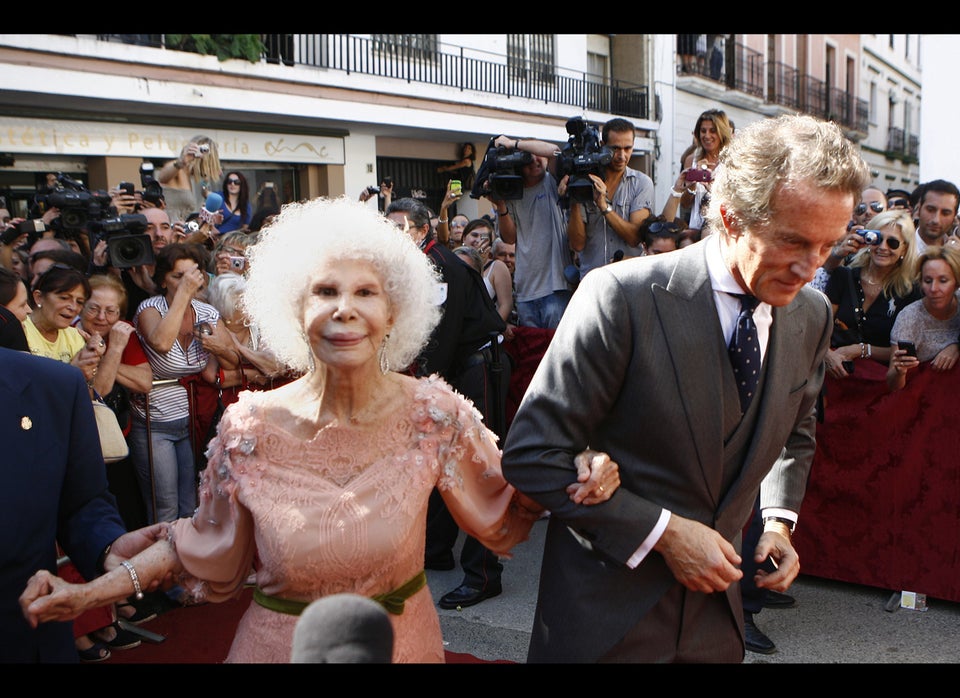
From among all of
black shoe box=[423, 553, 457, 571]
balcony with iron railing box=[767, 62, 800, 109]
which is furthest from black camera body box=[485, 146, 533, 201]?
balcony with iron railing box=[767, 62, 800, 109]

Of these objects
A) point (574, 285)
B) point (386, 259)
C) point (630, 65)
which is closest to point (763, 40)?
point (630, 65)

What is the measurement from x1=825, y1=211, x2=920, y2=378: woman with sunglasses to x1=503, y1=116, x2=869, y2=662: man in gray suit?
10.6 ft

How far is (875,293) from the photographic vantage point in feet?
17.3

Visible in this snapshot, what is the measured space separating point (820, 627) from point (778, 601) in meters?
0.33

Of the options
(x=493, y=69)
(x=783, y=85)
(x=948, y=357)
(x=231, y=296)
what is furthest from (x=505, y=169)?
(x=783, y=85)

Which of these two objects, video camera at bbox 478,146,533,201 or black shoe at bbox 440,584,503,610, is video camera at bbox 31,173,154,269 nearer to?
video camera at bbox 478,146,533,201

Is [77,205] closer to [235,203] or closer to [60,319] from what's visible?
[60,319]

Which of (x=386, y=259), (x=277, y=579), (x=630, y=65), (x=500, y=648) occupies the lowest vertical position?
(x=500, y=648)

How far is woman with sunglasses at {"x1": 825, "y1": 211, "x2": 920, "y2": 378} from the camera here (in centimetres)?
519

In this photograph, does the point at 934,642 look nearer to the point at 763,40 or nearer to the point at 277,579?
the point at 277,579

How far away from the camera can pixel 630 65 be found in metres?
25.1

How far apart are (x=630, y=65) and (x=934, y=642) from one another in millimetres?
22566

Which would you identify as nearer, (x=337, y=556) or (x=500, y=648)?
(x=337, y=556)
